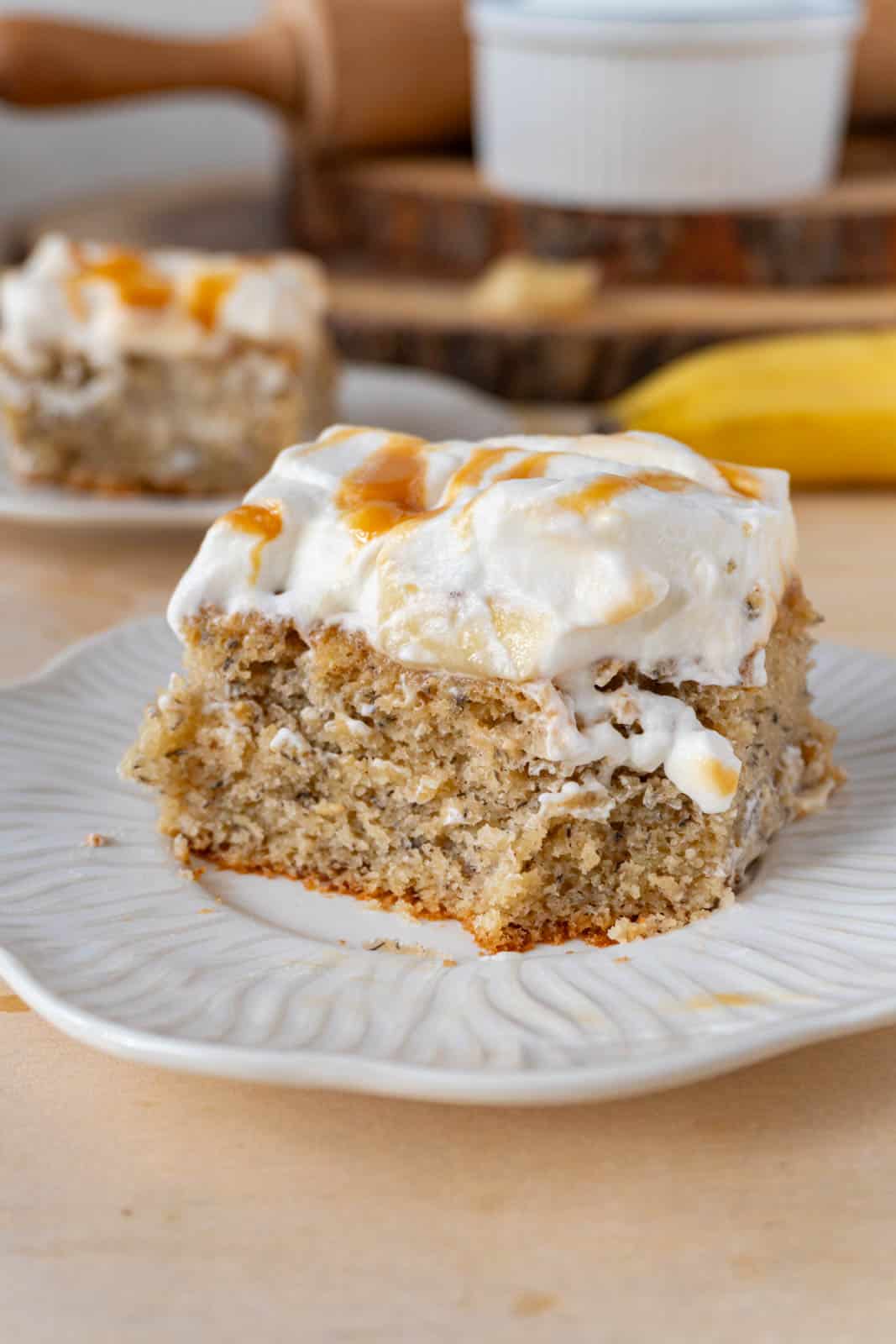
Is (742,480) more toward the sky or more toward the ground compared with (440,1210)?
more toward the sky

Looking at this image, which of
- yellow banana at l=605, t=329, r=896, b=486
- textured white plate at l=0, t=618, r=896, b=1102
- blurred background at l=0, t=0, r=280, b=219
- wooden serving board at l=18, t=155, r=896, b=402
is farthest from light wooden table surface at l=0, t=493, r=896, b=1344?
blurred background at l=0, t=0, r=280, b=219

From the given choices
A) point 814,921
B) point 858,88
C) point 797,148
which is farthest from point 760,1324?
point 858,88

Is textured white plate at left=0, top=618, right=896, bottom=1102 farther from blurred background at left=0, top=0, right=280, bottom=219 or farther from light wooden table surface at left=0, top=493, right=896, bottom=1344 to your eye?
blurred background at left=0, top=0, right=280, bottom=219

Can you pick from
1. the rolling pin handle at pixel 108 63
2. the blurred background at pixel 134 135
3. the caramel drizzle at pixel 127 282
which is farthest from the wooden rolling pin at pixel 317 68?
the blurred background at pixel 134 135

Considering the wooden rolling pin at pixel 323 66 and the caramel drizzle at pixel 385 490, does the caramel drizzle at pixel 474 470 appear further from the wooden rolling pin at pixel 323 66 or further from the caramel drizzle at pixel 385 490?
the wooden rolling pin at pixel 323 66

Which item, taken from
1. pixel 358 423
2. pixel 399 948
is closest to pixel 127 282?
pixel 358 423

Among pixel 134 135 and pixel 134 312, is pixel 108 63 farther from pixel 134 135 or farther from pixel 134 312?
Answer: pixel 134 135
